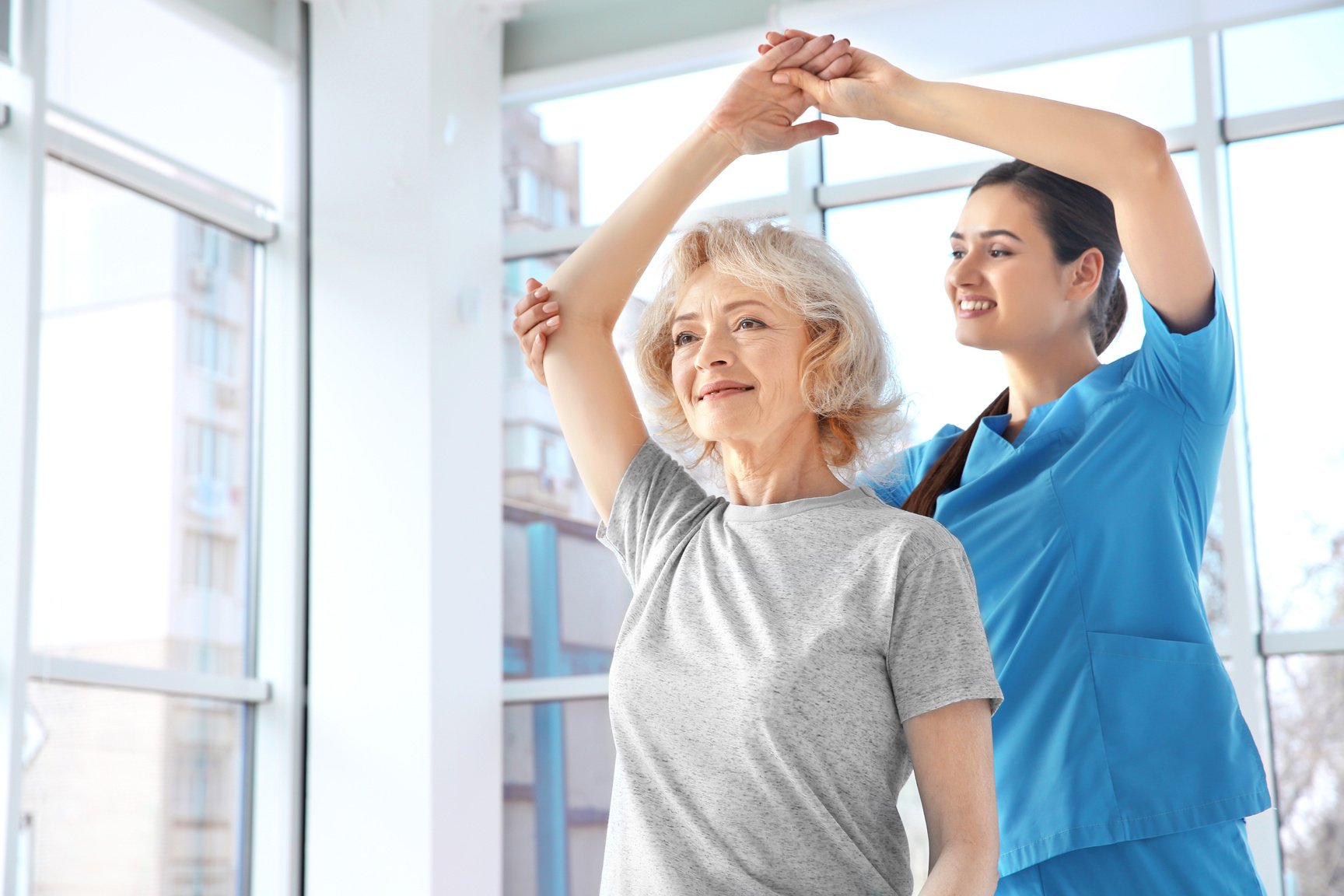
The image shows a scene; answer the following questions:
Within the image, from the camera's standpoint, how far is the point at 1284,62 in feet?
12.6

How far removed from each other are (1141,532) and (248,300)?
11.4 feet

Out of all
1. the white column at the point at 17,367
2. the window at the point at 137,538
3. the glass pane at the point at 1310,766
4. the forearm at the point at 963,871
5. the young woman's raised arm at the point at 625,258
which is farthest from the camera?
the window at the point at 137,538

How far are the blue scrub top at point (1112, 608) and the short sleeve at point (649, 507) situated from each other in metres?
0.22

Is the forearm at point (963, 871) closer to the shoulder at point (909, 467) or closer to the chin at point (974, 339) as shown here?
the shoulder at point (909, 467)

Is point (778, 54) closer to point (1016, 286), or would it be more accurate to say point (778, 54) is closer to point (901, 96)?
point (901, 96)

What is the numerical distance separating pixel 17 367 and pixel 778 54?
8.13ft

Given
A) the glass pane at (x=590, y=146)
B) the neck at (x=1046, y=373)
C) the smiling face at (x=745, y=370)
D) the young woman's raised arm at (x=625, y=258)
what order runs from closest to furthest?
the smiling face at (x=745, y=370) → the young woman's raised arm at (x=625, y=258) → the neck at (x=1046, y=373) → the glass pane at (x=590, y=146)

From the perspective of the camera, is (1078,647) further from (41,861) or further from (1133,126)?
(41,861)

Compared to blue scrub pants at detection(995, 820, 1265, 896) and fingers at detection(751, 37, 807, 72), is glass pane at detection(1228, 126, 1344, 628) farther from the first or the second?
fingers at detection(751, 37, 807, 72)

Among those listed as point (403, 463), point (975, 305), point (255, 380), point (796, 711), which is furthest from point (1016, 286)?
point (255, 380)

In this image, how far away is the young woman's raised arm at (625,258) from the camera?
1.46m

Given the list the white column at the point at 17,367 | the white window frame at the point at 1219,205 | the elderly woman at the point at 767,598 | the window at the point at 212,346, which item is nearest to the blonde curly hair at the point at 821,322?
the elderly woman at the point at 767,598

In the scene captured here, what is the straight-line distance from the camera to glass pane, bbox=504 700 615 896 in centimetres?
434

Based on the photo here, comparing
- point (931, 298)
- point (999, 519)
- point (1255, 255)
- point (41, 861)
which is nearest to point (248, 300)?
point (41, 861)
